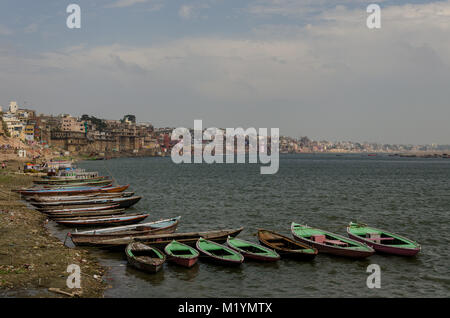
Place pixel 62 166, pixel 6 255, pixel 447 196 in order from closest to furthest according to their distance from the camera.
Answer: pixel 6 255
pixel 447 196
pixel 62 166

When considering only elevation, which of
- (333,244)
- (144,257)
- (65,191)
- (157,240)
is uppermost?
(65,191)

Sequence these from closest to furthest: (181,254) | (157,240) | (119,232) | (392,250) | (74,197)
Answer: (181,254) → (157,240) → (392,250) → (119,232) → (74,197)

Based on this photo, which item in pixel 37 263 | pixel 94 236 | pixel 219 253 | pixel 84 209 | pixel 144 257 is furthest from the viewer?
pixel 84 209

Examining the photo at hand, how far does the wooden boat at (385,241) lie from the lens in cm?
2319

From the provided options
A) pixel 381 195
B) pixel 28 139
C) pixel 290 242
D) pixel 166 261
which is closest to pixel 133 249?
pixel 166 261

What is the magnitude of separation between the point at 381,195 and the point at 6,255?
50.2m

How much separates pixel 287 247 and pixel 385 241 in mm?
6400

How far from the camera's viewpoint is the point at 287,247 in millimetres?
23469

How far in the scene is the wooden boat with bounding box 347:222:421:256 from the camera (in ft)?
76.1

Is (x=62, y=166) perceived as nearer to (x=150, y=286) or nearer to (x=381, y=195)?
(x=381, y=195)

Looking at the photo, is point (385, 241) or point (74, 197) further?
point (74, 197)

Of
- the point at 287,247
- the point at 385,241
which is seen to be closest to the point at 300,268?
the point at 287,247

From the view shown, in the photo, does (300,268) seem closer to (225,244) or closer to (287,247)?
→ (287,247)

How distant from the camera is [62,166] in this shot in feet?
281
